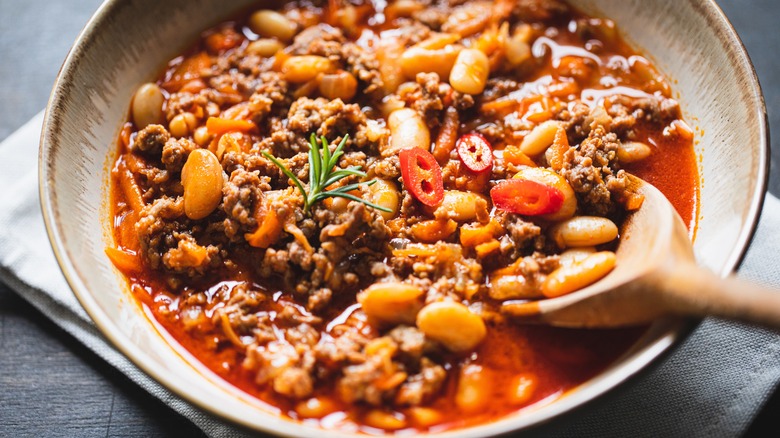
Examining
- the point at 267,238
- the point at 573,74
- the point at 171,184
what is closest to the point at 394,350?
the point at 267,238

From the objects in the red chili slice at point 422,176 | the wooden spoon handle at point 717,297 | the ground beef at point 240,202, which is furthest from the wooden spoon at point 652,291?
the ground beef at point 240,202

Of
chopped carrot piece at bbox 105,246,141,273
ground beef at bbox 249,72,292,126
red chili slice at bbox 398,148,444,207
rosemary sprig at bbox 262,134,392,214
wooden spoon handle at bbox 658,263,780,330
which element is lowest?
chopped carrot piece at bbox 105,246,141,273

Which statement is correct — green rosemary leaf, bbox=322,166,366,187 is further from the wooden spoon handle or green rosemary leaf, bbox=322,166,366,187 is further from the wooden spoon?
the wooden spoon handle

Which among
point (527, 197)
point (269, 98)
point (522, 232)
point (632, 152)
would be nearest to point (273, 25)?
point (269, 98)

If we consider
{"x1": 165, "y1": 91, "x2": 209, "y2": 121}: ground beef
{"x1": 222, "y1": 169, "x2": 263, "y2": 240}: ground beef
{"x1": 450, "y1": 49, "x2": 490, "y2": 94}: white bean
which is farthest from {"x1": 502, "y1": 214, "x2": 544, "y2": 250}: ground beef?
{"x1": 165, "y1": 91, "x2": 209, "y2": 121}: ground beef

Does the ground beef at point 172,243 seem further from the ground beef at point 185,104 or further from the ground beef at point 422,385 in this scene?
the ground beef at point 422,385

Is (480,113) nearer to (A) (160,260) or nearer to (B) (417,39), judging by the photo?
(B) (417,39)
